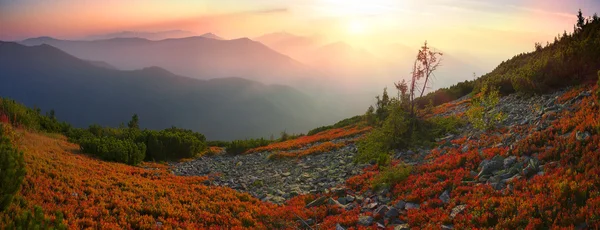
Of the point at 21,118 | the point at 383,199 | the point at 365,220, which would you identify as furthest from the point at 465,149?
the point at 21,118

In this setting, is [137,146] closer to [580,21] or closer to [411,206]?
[411,206]

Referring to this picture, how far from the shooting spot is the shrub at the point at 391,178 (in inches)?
515

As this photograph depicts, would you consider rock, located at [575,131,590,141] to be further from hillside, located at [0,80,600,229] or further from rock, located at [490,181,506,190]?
rock, located at [490,181,506,190]

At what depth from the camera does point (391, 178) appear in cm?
1327

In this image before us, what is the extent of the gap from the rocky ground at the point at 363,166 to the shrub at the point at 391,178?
0.42m

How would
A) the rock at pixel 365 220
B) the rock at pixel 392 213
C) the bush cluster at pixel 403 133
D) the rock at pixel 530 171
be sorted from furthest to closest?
the bush cluster at pixel 403 133 < the rock at pixel 392 213 < the rock at pixel 365 220 < the rock at pixel 530 171

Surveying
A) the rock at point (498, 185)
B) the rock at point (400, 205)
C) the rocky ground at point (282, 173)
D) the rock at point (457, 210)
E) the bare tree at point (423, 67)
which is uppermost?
the bare tree at point (423, 67)

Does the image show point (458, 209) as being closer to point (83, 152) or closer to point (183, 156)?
point (83, 152)

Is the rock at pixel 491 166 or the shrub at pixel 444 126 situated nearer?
the rock at pixel 491 166

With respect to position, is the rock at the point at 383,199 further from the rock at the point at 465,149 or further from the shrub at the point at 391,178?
the rock at the point at 465,149

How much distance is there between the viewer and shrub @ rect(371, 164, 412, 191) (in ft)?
42.9

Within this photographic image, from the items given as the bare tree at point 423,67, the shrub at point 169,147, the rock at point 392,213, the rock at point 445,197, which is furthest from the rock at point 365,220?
the shrub at point 169,147

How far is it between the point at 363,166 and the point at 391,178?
4545 mm

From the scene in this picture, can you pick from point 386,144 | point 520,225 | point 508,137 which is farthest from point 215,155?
point 520,225
